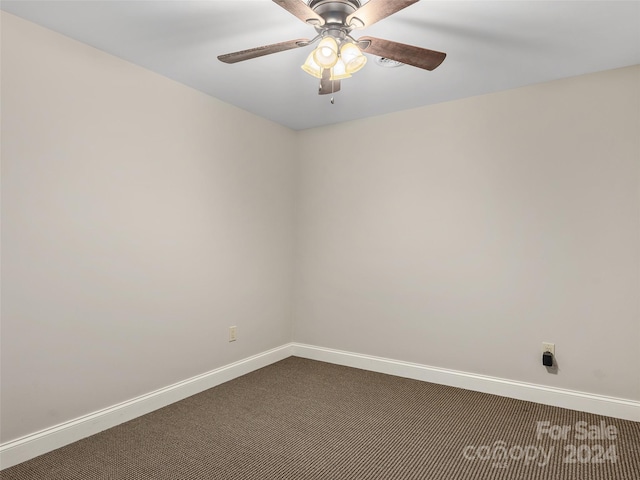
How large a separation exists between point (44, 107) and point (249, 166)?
1.62 meters

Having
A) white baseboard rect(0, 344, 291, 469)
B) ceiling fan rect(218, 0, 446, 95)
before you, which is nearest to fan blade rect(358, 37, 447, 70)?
ceiling fan rect(218, 0, 446, 95)

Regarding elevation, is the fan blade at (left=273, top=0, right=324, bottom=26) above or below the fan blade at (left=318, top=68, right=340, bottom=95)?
above

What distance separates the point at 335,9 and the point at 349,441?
2.19 meters

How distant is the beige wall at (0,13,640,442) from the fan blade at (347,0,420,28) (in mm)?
1645

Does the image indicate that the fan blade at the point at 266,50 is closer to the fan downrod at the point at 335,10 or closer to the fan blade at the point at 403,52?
the fan downrod at the point at 335,10

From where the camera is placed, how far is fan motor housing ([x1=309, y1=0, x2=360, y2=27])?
1.73 metres

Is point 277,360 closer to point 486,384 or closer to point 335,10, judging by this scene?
point 486,384

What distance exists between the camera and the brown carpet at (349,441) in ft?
6.64

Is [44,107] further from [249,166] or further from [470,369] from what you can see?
[470,369]

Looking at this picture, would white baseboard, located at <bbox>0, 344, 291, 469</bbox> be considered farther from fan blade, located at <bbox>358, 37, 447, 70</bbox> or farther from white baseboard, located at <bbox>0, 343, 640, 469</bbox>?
fan blade, located at <bbox>358, 37, 447, 70</bbox>

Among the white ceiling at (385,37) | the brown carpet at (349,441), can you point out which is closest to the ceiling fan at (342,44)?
the white ceiling at (385,37)

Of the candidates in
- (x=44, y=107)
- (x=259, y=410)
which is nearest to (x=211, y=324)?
(x=259, y=410)

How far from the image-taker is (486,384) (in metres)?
3.08

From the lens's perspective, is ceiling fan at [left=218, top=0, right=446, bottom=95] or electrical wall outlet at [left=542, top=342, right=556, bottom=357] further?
electrical wall outlet at [left=542, top=342, right=556, bottom=357]
